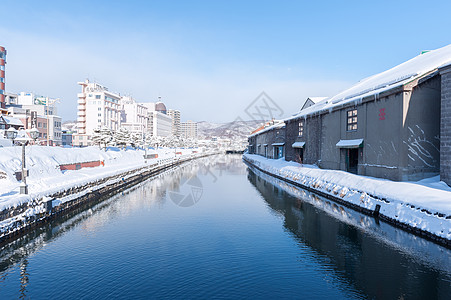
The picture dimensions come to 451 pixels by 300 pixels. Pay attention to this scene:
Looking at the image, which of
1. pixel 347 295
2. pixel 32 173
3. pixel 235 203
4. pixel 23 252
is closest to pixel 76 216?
pixel 23 252

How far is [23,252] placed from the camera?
14.1 m

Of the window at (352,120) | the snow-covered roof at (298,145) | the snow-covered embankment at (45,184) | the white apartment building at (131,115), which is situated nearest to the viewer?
the snow-covered embankment at (45,184)

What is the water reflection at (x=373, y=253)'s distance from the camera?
10.7 metres

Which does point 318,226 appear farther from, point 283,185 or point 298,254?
point 283,185

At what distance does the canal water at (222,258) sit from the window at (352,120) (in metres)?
11.2

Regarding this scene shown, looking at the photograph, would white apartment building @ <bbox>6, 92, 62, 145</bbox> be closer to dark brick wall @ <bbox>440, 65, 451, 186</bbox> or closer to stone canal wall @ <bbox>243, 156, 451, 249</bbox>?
stone canal wall @ <bbox>243, 156, 451, 249</bbox>

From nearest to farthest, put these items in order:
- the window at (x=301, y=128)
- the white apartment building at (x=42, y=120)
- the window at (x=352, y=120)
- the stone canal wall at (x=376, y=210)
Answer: the stone canal wall at (x=376, y=210) → the window at (x=352, y=120) → the window at (x=301, y=128) → the white apartment building at (x=42, y=120)

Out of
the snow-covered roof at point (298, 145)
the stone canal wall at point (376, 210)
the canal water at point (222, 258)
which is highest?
the snow-covered roof at point (298, 145)

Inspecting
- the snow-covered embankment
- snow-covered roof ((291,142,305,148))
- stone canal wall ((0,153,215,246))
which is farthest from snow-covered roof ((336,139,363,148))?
the snow-covered embankment

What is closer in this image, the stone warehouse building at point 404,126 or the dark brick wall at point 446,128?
the dark brick wall at point 446,128

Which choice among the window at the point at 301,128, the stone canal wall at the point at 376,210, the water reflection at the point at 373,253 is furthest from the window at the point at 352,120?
the window at the point at 301,128

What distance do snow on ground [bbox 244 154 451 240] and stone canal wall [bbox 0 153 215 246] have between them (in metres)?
20.8

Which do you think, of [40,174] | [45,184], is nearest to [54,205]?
[45,184]

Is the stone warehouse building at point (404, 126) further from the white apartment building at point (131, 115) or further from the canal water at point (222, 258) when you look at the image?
the white apartment building at point (131, 115)
